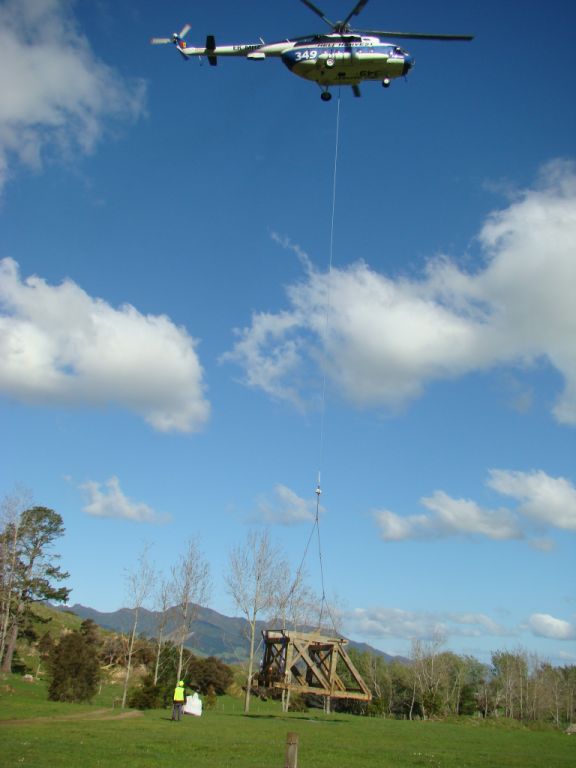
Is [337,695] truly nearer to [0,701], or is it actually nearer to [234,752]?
[234,752]

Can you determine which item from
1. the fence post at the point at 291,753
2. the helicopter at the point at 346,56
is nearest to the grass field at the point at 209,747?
the fence post at the point at 291,753

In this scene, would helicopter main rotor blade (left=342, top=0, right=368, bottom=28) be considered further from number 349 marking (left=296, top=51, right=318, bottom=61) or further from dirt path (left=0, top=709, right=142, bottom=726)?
dirt path (left=0, top=709, right=142, bottom=726)

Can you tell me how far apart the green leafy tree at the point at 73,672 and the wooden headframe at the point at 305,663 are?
1748 centimetres

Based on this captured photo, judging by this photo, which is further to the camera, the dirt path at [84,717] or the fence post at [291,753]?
the dirt path at [84,717]

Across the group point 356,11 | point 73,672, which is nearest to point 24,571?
point 73,672

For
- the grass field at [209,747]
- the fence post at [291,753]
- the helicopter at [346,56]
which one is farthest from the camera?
the helicopter at [346,56]

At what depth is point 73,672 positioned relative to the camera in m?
37.9

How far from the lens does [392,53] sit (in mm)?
23875

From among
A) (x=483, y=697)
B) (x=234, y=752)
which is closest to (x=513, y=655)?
(x=483, y=697)

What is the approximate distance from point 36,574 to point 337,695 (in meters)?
36.8

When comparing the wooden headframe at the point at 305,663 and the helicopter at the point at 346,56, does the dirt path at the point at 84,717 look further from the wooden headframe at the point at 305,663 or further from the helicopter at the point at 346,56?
the helicopter at the point at 346,56

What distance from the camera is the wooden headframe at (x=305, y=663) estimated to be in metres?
24.3

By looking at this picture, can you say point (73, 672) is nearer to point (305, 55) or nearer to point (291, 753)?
point (291, 753)

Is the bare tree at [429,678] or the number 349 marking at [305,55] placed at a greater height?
the number 349 marking at [305,55]
